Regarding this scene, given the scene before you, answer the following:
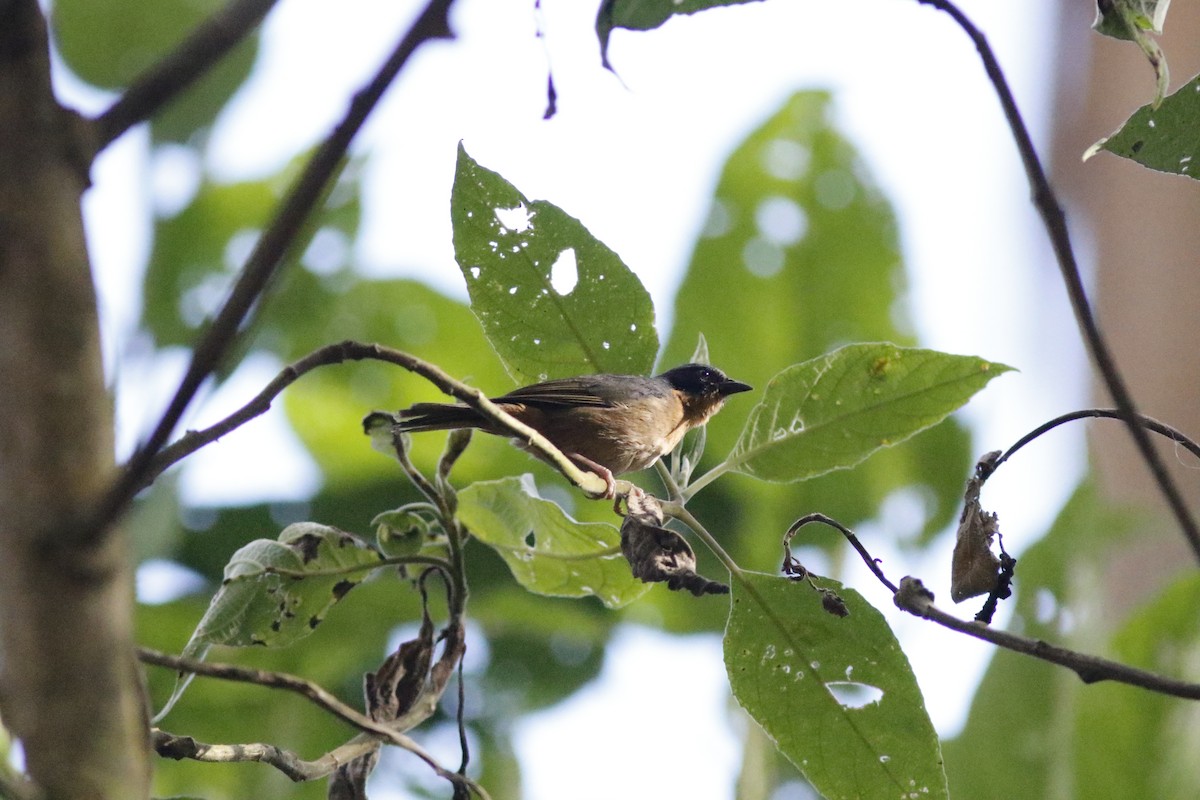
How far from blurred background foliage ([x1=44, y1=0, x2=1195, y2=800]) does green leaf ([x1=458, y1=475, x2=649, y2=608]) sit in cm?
143

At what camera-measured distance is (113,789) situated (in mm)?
875

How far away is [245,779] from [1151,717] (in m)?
2.46

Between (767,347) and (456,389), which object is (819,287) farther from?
(456,389)

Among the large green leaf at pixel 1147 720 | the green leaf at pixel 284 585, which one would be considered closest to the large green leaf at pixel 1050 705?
the large green leaf at pixel 1147 720

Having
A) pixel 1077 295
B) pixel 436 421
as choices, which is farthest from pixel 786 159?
pixel 1077 295

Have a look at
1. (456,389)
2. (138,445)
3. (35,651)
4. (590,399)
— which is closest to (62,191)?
(138,445)

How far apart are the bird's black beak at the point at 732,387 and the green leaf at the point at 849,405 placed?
219 centimetres

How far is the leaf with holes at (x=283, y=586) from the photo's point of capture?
1.85 m

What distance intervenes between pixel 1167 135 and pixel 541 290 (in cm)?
98

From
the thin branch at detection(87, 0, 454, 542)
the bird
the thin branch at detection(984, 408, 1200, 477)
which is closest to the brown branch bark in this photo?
the thin branch at detection(87, 0, 454, 542)

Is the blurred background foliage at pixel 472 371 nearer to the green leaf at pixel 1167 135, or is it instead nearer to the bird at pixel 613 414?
the bird at pixel 613 414

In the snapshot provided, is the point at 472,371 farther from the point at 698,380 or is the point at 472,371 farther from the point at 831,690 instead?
the point at 831,690

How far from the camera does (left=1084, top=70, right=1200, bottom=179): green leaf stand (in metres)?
1.63

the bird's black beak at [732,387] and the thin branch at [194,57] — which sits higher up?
the thin branch at [194,57]
